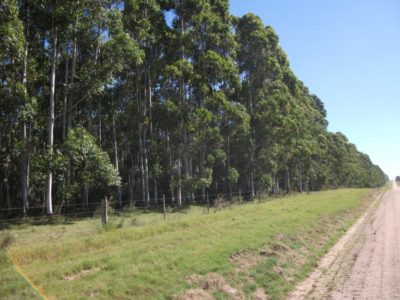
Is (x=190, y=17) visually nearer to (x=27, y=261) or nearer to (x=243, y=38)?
(x=243, y=38)

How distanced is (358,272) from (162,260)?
544 cm

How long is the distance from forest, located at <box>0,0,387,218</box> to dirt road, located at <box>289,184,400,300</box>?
1451 centimetres

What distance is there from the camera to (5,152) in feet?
87.9

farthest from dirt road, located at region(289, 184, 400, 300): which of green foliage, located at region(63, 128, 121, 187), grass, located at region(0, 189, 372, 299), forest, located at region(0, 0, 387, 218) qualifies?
forest, located at region(0, 0, 387, 218)

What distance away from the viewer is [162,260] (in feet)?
36.6

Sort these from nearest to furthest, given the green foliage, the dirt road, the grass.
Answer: the grass
the dirt road
the green foliage

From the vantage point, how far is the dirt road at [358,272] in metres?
9.73

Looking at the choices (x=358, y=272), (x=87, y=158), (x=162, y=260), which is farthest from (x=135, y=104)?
(x=358, y=272)

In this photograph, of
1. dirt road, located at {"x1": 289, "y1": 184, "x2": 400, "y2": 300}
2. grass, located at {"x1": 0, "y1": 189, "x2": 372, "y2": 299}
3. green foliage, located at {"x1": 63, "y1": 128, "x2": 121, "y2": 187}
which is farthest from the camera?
green foliage, located at {"x1": 63, "y1": 128, "x2": 121, "y2": 187}

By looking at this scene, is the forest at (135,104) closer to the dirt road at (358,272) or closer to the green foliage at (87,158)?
the green foliage at (87,158)

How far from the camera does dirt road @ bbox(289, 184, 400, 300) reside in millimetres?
9727

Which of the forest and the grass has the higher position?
the forest

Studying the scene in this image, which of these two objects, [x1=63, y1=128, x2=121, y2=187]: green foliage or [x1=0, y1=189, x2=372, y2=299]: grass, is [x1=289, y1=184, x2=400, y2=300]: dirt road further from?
[x1=63, y1=128, x2=121, y2=187]: green foliage

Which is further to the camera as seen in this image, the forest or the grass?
the forest
